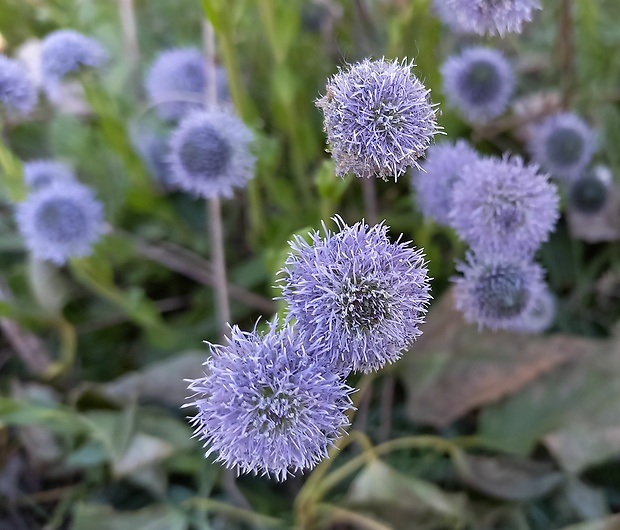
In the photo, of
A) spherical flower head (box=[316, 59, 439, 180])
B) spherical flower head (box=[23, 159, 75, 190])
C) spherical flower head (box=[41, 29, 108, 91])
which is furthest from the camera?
spherical flower head (box=[23, 159, 75, 190])

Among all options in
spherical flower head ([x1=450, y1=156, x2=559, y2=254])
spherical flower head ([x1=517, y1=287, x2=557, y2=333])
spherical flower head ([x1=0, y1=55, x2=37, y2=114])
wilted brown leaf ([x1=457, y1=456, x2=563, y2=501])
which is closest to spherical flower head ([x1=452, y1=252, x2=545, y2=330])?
spherical flower head ([x1=450, y1=156, x2=559, y2=254])

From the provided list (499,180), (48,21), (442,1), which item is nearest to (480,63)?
(442,1)

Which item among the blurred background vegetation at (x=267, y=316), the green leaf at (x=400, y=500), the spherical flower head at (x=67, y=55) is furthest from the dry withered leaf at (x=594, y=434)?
the spherical flower head at (x=67, y=55)

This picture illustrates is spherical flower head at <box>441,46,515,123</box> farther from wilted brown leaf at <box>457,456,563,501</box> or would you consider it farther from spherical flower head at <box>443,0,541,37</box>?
wilted brown leaf at <box>457,456,563,501</box>

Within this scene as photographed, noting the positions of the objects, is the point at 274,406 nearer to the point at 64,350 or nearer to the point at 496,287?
the point at 496,287

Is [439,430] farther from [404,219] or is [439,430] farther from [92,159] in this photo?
[92,159]

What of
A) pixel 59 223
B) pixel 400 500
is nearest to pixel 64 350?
pixel 59 223
